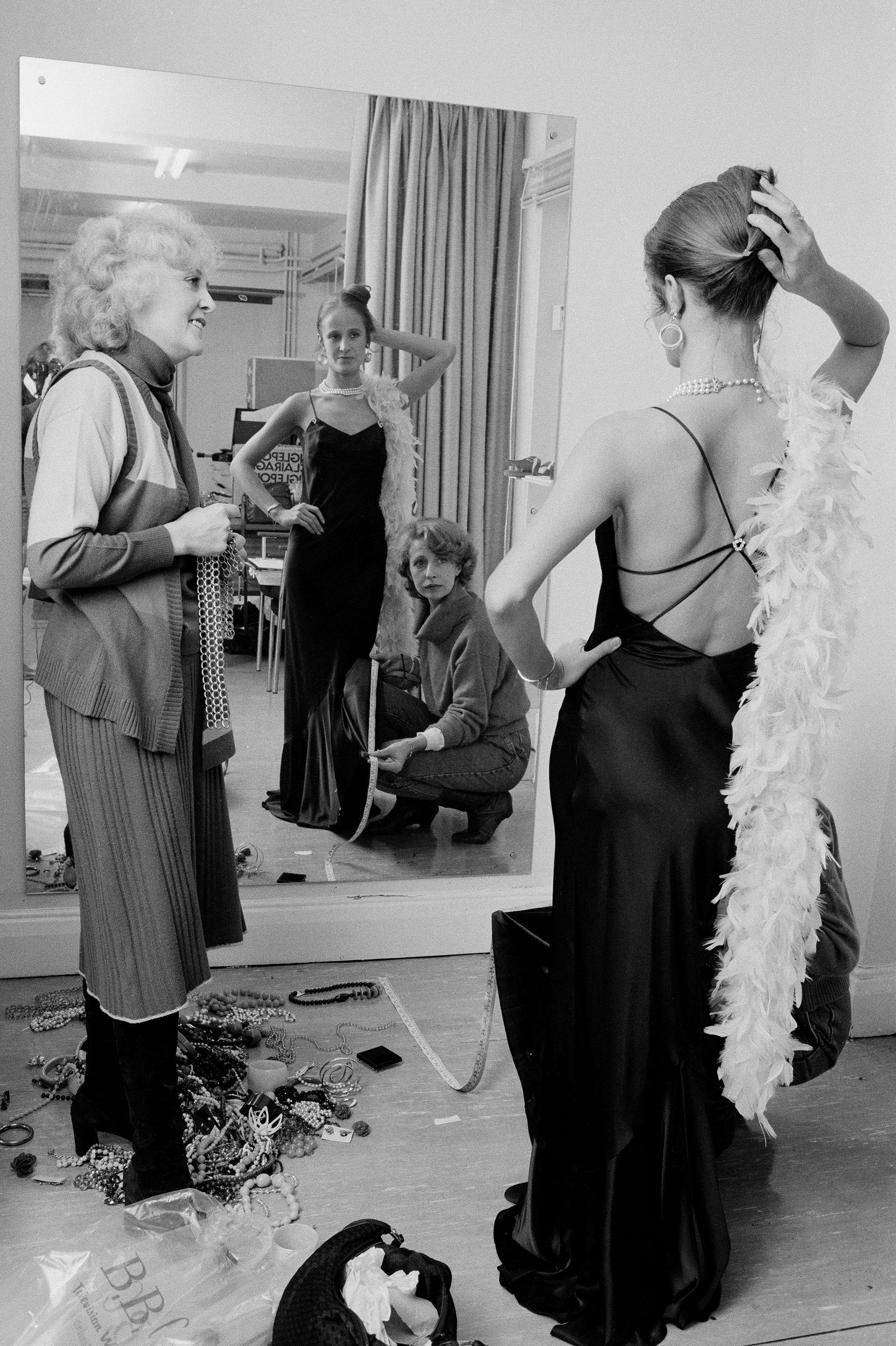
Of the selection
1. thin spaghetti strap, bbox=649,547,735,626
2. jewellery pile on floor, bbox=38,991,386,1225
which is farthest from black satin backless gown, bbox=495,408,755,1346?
jewellery pile on floor, bbox=38,991,386,1225

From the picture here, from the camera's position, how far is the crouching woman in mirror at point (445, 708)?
311cm

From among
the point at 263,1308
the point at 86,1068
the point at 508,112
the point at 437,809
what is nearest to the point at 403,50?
the point at 508,112

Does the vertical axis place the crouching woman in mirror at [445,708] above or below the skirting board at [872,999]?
above

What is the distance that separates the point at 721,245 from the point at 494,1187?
1692mm

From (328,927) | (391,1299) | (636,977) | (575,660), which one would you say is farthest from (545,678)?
(328,927)

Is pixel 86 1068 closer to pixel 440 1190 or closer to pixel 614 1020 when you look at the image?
pixel 440 1190

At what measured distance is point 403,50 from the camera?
288 cm

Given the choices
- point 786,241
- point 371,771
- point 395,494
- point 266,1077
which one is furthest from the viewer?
point 371,771

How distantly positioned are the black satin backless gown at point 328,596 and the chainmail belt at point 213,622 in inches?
32.2

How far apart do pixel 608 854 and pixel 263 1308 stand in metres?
0.85

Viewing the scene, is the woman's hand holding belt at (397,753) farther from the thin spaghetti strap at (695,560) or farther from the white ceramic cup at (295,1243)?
the thin spaghetti strap at (695,560)

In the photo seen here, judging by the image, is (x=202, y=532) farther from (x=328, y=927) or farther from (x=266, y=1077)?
(x=328, y=927)

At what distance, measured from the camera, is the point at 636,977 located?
1945 mm

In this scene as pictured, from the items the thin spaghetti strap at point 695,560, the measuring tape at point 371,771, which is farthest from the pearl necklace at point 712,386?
the measuring tape at point 371,771
